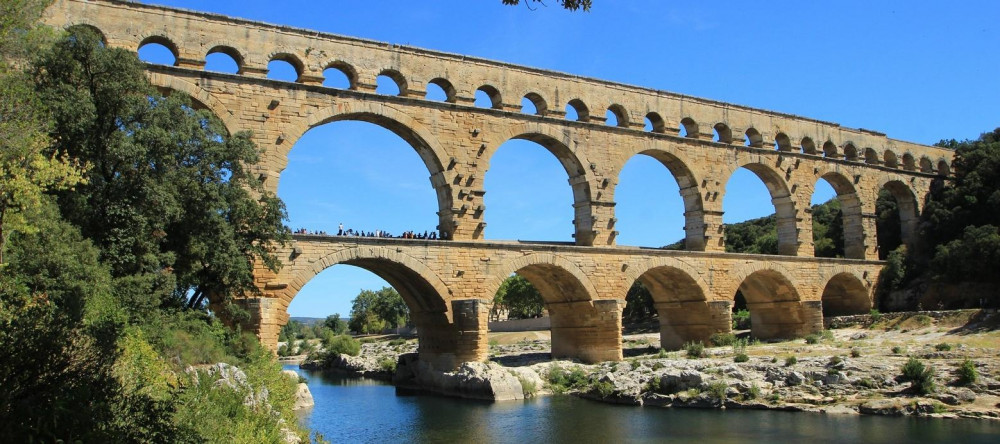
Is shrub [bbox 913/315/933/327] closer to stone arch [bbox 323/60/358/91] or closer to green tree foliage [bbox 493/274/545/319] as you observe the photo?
stone arch [bbox 323/60/358/91]

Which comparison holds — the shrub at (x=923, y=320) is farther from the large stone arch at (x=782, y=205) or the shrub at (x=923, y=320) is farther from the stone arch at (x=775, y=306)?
the large stone arch at (x=782, y=205)

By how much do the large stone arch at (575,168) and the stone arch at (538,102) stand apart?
546mm

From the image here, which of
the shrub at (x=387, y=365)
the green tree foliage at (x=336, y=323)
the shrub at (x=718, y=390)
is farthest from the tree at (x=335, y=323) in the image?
the shrub at (x=718, y=390)

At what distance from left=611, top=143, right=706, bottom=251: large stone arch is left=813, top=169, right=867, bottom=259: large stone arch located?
26.0 ft

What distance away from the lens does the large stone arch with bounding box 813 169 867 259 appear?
33.2 meters

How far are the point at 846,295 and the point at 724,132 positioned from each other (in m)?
9.41

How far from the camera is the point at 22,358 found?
7496 mm

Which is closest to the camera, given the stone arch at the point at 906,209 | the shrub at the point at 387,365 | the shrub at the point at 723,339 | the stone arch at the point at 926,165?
the shrub at the point at 723,339

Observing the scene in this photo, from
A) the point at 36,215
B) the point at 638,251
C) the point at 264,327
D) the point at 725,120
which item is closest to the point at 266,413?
the point at 36,215

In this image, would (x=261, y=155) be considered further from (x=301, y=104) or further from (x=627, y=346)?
(x=627, y=346)

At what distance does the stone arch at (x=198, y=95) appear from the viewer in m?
19.5

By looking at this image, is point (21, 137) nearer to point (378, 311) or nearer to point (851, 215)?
point (851, 215)

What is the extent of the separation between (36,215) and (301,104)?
363 inches

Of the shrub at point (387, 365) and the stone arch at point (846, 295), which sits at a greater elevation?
the stone arch at point (846, 295)
